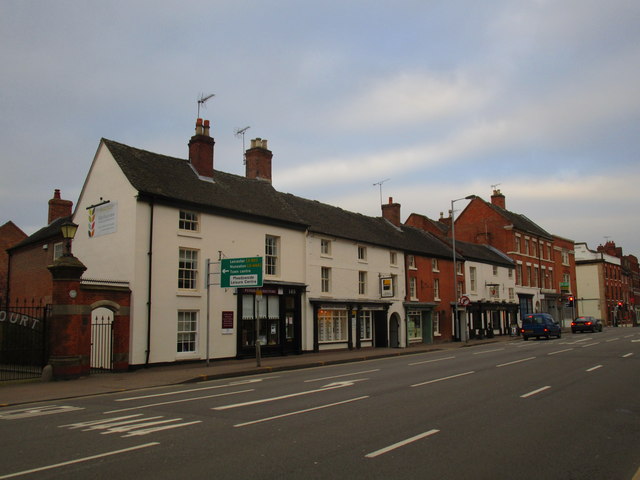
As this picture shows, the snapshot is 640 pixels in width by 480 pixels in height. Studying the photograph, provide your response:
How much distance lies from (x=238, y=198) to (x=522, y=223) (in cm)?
4361

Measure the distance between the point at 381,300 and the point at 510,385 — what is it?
67.5 feet

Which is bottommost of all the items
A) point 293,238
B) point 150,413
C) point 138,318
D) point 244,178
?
point 150,413

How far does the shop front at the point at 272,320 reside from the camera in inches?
998

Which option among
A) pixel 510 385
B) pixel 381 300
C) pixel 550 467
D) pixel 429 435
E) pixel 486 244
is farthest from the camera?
pixel 486 244

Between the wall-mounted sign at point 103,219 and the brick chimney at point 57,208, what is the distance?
A: 41.2 ft

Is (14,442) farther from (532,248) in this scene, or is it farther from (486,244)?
(532,248)

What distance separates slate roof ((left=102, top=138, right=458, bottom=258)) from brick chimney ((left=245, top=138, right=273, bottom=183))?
41.0 inches

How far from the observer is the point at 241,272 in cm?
2155

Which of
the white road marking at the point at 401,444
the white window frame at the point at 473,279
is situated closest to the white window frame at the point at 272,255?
the white road marking at the point at 401,444

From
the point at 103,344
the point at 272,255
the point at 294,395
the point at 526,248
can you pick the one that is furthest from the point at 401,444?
the point at 526,248

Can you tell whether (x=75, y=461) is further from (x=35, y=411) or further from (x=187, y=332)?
(x=187, y=332)

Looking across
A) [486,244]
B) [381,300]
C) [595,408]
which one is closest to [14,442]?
[595,408]

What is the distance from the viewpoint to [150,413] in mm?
10977

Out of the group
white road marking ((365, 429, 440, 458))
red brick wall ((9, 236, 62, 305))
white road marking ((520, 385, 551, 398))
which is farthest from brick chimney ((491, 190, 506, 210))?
white road marking ((365, 429, 440, 458))
